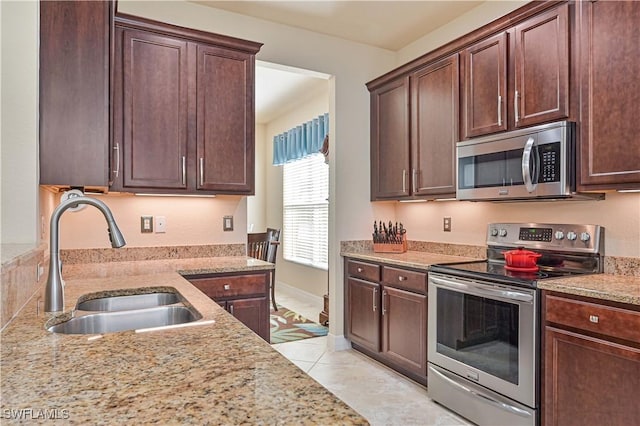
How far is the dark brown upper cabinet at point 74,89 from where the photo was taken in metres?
1.87

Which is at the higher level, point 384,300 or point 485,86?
point 485,86

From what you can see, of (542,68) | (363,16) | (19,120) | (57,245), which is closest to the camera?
(57,245)

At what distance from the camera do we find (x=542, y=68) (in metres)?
2.33

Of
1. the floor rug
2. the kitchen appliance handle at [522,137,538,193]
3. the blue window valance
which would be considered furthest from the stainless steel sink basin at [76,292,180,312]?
the blue window valance

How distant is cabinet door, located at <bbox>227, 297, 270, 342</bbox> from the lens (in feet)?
8.52

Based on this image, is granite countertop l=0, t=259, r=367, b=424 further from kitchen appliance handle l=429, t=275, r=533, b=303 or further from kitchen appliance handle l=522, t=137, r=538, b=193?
kitchen appliance handle l=522, t=137, r=538, b=193

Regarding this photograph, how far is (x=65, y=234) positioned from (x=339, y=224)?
2096 mm

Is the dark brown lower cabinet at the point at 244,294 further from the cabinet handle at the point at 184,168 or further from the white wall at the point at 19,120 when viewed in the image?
the white wall at the point at 19,120

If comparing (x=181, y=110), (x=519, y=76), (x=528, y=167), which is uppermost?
(x=519, y=76)

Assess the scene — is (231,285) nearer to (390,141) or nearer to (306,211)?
(390,141)

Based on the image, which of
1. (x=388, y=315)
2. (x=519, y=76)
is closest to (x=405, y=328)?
(x=388, y=315)

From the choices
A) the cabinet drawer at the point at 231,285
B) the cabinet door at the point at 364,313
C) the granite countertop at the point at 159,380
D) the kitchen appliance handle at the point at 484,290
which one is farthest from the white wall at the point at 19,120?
the cabinet door at the point at 364,313

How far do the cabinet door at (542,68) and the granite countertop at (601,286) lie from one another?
2.91 ft

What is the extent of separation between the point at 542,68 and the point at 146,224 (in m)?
2.74
